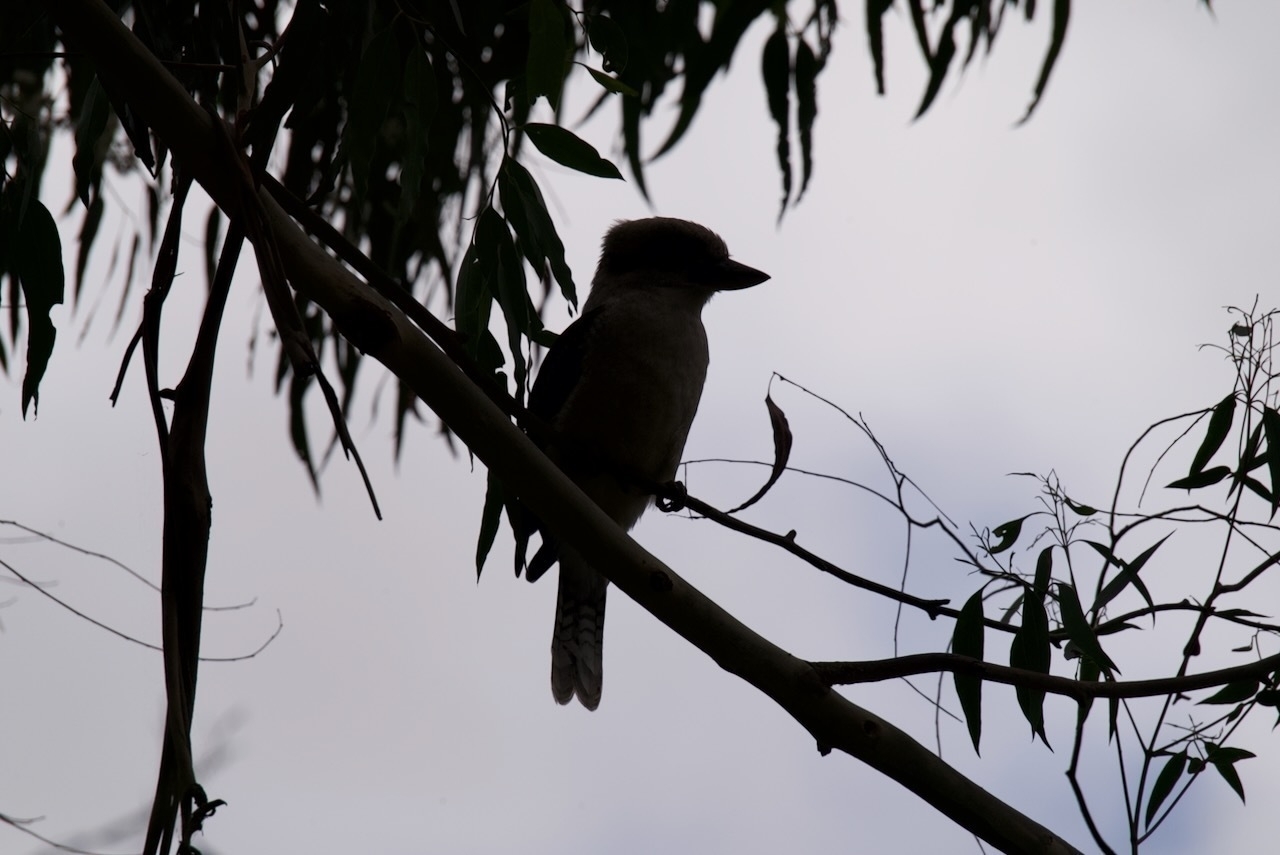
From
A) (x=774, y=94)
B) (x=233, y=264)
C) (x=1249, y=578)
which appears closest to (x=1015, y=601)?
(x=1249, y=578)

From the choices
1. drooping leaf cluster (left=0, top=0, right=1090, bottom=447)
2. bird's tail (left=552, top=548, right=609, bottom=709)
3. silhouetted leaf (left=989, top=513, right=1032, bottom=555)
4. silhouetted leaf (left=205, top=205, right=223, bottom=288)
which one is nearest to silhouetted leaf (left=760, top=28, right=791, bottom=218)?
drooping leaf cluster (left=0, top=0, right=1090, bottom=447)

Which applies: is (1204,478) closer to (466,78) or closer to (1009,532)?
(1009,532)

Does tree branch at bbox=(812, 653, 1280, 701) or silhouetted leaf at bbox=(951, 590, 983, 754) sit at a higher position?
silhouetted leaf at bbox=(951, 590, 983, 754)

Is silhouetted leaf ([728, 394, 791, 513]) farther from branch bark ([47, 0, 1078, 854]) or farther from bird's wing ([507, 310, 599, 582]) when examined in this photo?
bird's wing ([507, 310, 599, 582])

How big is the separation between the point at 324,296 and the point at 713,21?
0.48m

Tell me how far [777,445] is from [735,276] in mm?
1414

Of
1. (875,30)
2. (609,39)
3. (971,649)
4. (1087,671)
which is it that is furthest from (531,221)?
(1087,671)

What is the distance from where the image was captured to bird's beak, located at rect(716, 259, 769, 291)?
3.05 metres

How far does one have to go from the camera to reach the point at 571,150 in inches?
65.7

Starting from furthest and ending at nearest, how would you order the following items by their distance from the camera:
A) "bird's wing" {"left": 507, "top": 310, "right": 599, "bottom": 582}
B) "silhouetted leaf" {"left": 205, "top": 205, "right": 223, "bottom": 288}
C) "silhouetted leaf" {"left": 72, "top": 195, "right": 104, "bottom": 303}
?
"silhouetted leaf" {"left": 205, "top": 205, "right": 223, "bottom": 288} < "bird's wing" {"left": 507, "top": 310, "right": 599, "bottom": 582} < "silhouetted leaf" {"left": 72, "top": 195, "right": 104, "bottom": 303}

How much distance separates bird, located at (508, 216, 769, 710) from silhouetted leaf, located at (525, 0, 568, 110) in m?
0.94

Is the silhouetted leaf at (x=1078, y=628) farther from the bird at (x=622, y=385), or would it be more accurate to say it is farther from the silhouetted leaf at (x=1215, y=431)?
the bird at (x=622, y=385)

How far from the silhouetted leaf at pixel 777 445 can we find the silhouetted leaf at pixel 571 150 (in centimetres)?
37

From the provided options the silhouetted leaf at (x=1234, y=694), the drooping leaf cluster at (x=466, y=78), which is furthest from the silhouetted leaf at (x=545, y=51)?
the silhouetted leaf at (x=1234, y=694)
